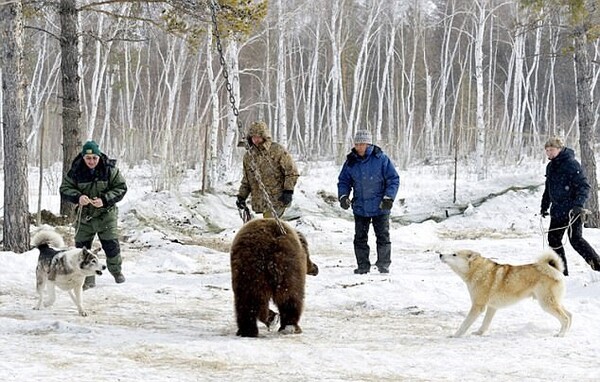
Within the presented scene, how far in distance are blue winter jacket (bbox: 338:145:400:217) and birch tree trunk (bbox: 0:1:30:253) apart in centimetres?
450

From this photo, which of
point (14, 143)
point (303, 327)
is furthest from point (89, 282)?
point (303, 327)

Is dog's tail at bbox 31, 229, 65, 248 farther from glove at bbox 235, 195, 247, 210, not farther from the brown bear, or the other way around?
the brown bear

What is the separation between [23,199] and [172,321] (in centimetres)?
470

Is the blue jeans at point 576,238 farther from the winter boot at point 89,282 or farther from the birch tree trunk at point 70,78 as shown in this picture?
the birch tree trunk at point 70,78

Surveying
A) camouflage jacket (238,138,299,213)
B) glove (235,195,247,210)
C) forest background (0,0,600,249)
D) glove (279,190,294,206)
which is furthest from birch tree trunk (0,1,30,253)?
glove (279,190,294,206)

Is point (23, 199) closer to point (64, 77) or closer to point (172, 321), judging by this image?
point (64, 77)

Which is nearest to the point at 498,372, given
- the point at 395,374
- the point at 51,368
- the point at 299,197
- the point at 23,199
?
the point at 395,374

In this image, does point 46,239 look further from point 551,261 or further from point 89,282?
A: point 551,261

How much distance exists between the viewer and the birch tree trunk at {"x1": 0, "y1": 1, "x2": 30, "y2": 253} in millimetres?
10094

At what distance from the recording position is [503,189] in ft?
59.7

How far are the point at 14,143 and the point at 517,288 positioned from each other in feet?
24.1

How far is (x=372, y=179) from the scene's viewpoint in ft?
30.1

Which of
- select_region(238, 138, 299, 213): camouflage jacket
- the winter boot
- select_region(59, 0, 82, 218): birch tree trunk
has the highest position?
select_region(59, 0, 82, 218): birch tree trunk

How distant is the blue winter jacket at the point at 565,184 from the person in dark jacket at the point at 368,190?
1887mm
